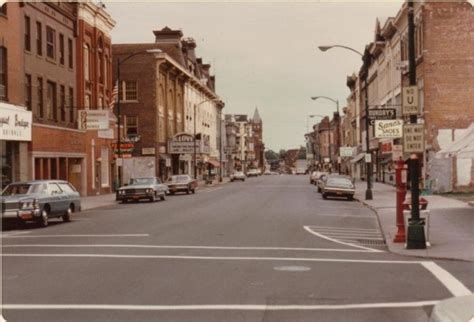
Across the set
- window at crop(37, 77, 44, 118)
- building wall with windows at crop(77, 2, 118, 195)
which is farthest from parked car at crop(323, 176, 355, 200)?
window at crop(37, 77, 44, 118)

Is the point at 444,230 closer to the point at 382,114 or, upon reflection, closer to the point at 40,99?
the point at 382,114

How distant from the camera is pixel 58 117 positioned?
142 ft

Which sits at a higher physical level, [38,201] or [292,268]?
[38,201]

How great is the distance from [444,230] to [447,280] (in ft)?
31.1

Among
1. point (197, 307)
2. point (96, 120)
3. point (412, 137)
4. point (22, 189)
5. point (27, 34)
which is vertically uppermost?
point (27, 34)

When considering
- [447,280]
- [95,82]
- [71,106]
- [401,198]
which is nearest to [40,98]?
[71,106]

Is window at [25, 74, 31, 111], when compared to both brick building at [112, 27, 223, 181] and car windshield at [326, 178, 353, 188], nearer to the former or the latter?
car windshield at [326, 178, 353, 188]

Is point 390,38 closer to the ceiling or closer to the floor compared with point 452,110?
closer to the ceiling

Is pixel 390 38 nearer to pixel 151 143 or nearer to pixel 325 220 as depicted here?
pixel 151 143

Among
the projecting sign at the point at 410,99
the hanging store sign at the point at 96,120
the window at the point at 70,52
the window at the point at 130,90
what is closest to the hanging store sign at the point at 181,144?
the window at the point at 130,90

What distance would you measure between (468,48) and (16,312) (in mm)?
39701

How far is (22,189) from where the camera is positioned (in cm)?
2550

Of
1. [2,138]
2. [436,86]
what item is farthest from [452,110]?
[2,138]

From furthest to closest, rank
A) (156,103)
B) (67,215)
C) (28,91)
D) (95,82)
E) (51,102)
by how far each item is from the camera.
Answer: (156,103), (95,82), (51,102), (28,91), (67,215)
